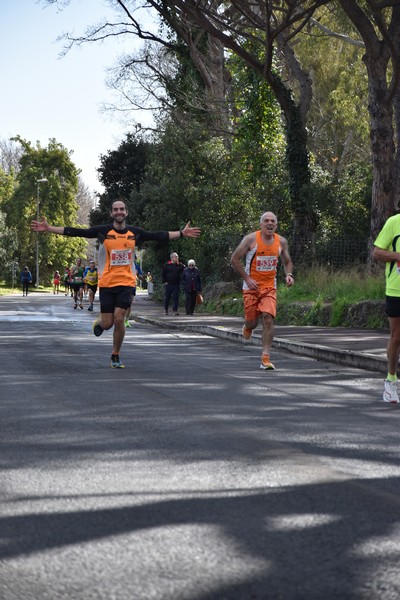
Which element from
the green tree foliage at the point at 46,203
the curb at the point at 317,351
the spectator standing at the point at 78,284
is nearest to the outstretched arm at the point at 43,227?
the curb at the point at 317,351

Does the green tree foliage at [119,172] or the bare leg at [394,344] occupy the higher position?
the green tree foliage at [119,172]

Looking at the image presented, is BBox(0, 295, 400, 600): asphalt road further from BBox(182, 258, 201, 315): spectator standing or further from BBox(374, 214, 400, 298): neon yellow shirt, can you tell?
BBox(182, 258, 201, 315): spectator standing

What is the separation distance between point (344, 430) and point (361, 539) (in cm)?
332

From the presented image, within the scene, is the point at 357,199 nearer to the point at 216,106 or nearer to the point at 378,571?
the point at 216,106

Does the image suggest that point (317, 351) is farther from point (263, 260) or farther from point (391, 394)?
point (391, 394)

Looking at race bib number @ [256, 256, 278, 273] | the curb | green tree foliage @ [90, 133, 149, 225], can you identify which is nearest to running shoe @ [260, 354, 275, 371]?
race bib number @ [256, 256, 278, 273]

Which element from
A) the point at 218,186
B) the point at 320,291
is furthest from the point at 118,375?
the point at 218,186

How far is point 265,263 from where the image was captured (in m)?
13.7

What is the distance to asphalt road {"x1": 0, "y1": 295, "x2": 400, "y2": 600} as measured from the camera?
3.85 meters

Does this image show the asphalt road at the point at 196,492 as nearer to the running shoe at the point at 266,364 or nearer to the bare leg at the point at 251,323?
the running shoe at the point at 266,364

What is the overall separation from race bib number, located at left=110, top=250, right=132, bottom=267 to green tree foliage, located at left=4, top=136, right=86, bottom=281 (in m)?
81.5

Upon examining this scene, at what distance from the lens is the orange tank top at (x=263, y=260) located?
13680 millimetres

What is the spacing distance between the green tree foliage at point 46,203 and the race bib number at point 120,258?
81.5 meters

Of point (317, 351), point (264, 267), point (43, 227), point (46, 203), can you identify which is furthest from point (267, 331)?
point (46, 203)
